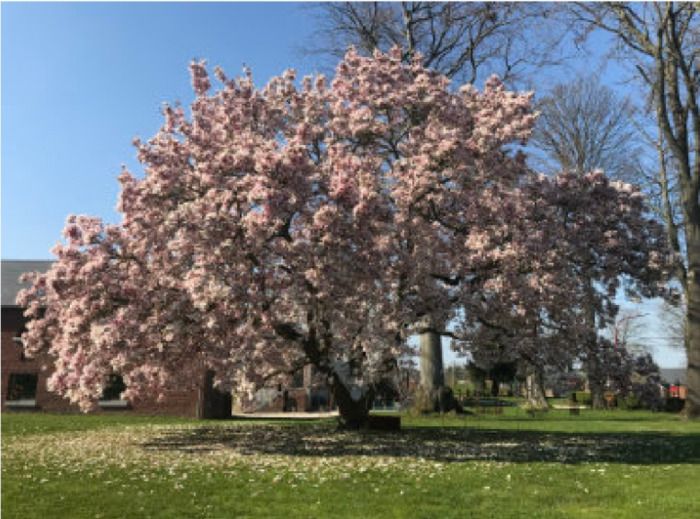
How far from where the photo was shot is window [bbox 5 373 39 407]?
1433 inches

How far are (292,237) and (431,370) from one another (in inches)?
631

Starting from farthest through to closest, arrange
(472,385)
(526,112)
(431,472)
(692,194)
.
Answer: (472,385), (692,194), (526,112), (431,472)

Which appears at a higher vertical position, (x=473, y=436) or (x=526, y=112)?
(x=526, y=112)

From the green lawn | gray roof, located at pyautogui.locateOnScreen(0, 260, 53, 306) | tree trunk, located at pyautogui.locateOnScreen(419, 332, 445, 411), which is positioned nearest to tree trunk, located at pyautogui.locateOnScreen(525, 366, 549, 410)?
tree trunk, located at pyautogui.locateOnScreen(419, 332, 445, 411)

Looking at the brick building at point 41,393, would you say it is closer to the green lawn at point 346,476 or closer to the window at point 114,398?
the window at point 114,398

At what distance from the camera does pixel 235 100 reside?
62.3 ft

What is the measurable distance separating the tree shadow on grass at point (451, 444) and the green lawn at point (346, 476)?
0.06 meters

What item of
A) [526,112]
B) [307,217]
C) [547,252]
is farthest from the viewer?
[526,112]

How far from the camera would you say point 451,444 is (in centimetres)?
1777

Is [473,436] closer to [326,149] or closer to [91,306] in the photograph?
[326,149]

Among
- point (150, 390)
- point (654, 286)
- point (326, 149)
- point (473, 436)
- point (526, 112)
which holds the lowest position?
point (473, 436)

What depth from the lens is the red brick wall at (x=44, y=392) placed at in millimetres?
34875

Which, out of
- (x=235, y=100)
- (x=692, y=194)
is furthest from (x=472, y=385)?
(x=235, y=100)

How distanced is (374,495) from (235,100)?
12709 mm
